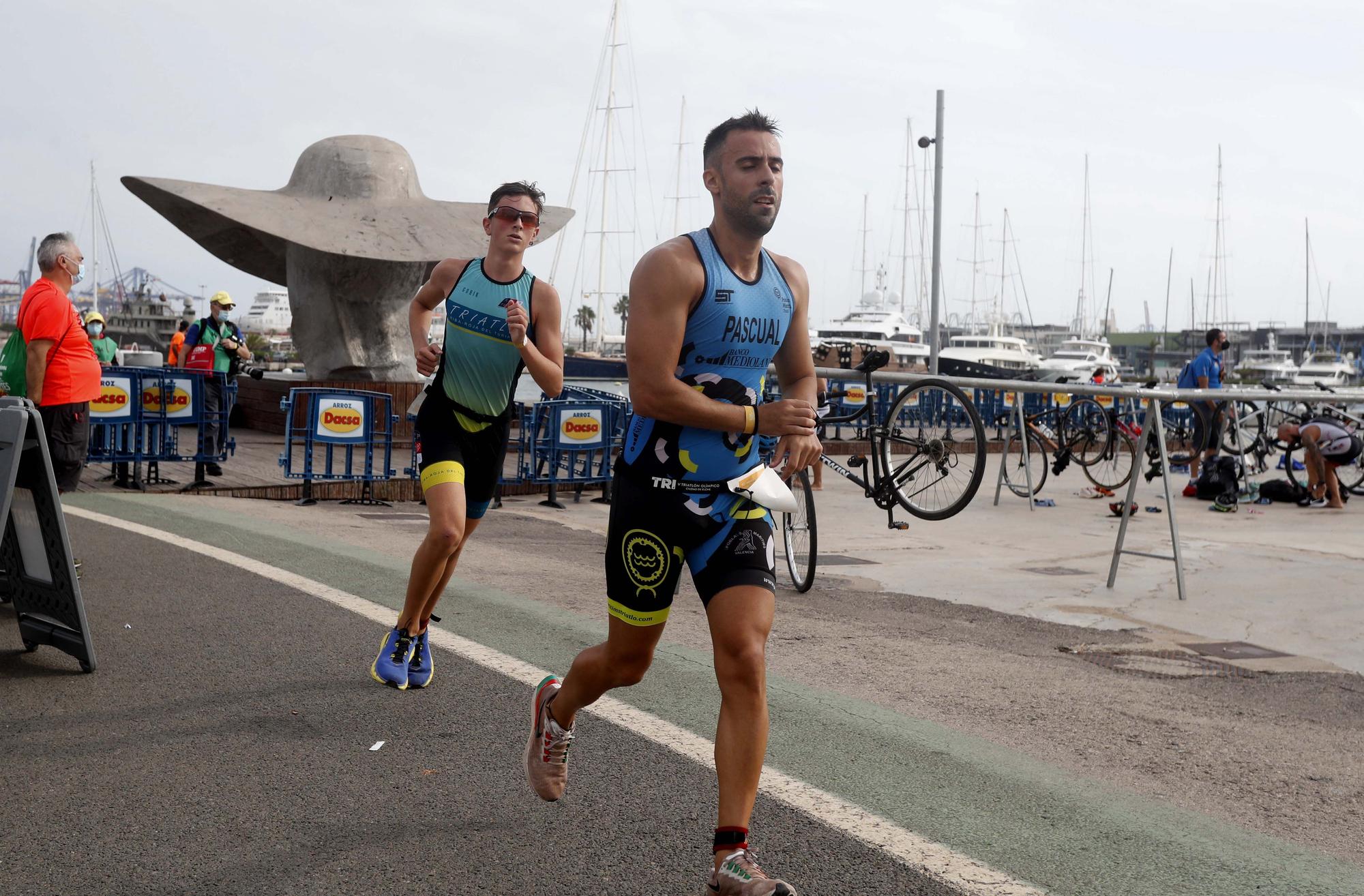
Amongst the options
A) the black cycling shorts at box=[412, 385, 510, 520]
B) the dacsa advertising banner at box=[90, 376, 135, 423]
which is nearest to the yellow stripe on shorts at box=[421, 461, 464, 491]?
the black cycling shorts at box=[412, 385, 510, 520]

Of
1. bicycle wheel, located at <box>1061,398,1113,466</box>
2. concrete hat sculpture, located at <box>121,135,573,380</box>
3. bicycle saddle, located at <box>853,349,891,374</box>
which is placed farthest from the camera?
concrete hat sculpture, located at <box>121,135,573,380</box>

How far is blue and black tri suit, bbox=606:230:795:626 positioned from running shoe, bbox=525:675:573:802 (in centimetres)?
50

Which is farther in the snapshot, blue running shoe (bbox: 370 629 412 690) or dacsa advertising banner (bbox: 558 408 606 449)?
dacsa advertising banner (bbox: 558 408 606 449)

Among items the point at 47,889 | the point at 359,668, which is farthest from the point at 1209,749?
the point at 47,889

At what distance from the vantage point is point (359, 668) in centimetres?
569

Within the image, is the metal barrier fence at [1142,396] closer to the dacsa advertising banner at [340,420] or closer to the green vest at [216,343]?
the dacsa advertising banner at [340,420]

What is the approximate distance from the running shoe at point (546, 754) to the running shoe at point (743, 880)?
0.81 meters

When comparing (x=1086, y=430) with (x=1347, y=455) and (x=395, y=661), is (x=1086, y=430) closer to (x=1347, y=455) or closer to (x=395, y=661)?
(x=1347, y=455)

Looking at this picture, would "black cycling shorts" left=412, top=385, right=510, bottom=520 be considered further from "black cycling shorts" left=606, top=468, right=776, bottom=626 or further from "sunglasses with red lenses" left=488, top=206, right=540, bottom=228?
A: "black cycling shorts" left=606, top=468, right=776, bottom=626

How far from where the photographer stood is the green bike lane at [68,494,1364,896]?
11.9 feet

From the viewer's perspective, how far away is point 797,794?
415 centimetres

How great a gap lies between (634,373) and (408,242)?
1920 centimetres

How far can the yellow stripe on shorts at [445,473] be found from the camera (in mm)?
5367

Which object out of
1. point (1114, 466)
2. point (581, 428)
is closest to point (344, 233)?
point (581, 428)
